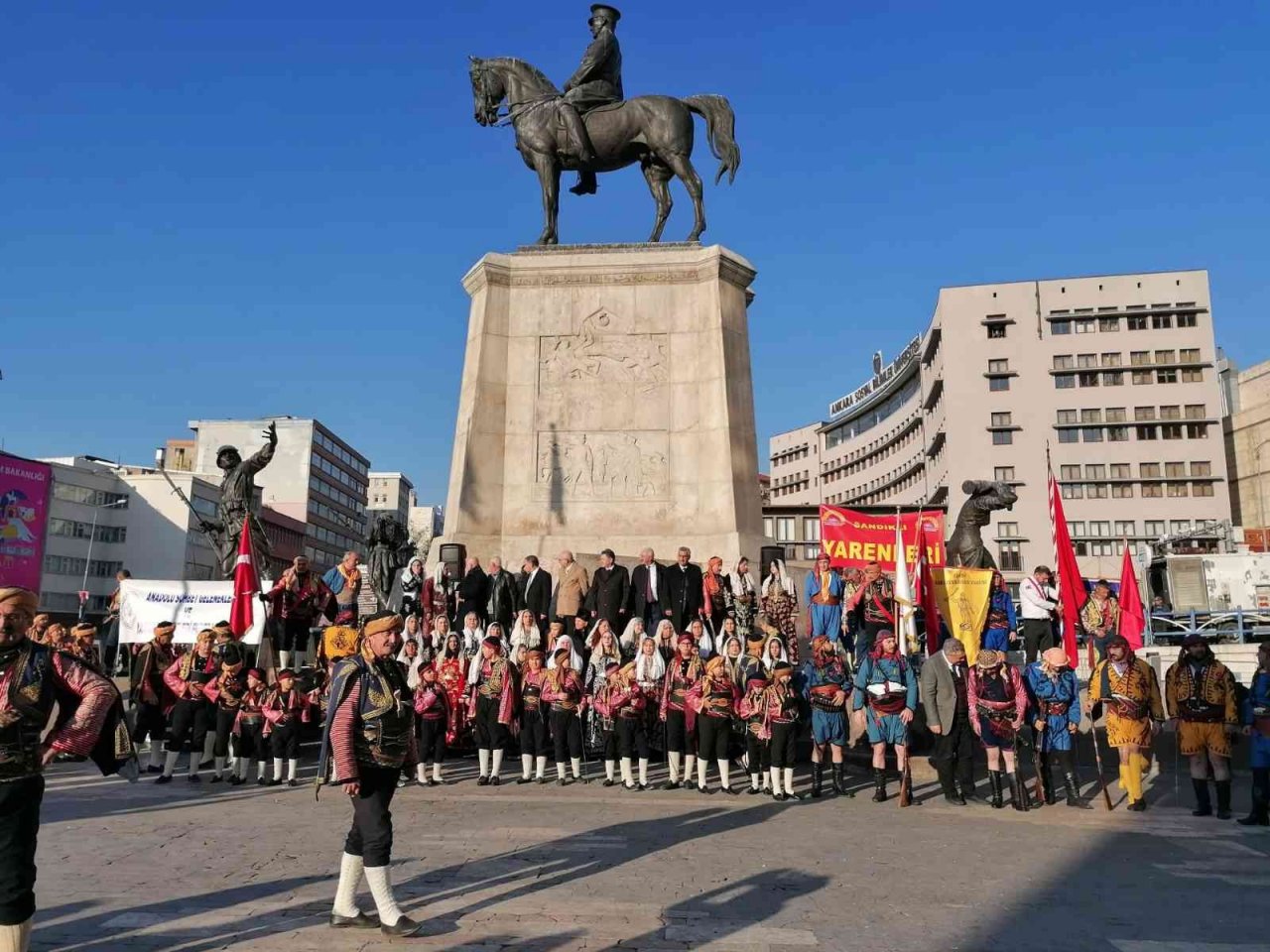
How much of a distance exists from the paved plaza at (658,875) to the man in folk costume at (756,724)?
2.60 ft

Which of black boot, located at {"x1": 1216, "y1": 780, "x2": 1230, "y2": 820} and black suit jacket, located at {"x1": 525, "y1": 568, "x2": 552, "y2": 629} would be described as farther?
black suit jacket, located at {"x1": 525, "y1": 568, "x2": 552, "y2": 629}

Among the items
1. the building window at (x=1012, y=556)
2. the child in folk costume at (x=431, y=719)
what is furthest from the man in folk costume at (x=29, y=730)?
the building window at (x=1012, y=556)

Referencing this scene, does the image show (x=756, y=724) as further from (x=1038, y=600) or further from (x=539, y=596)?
(x=1038, y=600)

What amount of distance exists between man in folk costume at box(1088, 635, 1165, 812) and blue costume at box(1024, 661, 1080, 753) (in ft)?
1.33

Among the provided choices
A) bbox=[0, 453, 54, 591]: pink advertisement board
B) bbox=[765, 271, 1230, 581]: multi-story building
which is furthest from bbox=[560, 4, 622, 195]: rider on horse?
bbox=[0, 453, 54, 591]: pink advertisement board

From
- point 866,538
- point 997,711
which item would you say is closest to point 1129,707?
point 997,711

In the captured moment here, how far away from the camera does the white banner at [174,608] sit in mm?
16125

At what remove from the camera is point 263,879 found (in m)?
7.40

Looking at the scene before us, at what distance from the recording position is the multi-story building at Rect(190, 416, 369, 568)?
121 m

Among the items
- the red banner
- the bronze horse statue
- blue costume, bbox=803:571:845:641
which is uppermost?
the bronze horse statue

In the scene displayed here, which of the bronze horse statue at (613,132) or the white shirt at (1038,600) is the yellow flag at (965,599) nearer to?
the white shirt at (1038,600)

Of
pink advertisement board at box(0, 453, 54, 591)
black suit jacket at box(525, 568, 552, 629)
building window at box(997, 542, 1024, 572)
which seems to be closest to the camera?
black suit jacket at box(525, 568, 552, 629)

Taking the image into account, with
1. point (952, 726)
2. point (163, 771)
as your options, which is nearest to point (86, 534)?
point (163, 771)

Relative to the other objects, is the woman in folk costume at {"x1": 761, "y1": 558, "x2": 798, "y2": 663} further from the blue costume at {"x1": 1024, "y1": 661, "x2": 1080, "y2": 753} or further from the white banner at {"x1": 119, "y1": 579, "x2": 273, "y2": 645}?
the white banner at {"x1": 119, "y1": 579, "x2": 273, "y2": 645}
